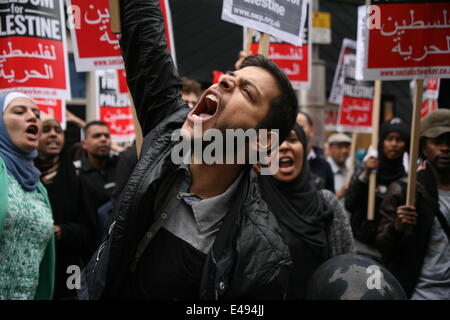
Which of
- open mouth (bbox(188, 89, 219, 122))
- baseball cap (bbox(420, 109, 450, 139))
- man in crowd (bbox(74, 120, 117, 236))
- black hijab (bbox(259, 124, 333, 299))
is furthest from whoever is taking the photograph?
man in crowd (bbox(74, 120, 117, 236))

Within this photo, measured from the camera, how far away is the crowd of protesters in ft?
5.56

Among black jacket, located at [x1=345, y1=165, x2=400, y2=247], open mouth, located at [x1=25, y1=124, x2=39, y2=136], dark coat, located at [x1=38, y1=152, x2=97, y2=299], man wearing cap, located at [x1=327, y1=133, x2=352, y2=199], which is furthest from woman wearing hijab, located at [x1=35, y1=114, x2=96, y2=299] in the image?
man wearing cap, located at [x1=327, y1=133, x2=352, y2=199]

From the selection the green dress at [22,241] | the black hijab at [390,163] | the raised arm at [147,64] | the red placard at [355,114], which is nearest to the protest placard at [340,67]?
the red placard at [355,114]

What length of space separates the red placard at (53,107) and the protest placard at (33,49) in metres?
0.09

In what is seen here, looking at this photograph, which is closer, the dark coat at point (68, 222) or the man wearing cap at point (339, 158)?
the dark coat at point (68, 222)

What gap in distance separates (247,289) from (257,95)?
623 mm

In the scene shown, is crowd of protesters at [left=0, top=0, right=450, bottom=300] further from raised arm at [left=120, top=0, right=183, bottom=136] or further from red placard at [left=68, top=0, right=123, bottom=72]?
red placard at [left=68, top=0, right=123, bottom=72]

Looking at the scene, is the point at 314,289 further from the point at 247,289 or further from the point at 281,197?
the point at 281,197

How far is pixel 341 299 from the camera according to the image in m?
1.33

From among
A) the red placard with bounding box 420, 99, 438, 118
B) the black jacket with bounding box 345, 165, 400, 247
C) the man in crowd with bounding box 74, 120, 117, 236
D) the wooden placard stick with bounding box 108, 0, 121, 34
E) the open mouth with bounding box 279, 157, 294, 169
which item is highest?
the wooden placard stick with bounding box 108, 0, 121, 34

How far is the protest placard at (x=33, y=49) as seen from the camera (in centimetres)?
398

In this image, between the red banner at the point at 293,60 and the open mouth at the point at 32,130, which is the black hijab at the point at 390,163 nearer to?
the red banner at the point at 293,60

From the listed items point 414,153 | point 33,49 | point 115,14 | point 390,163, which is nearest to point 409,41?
point 414,153

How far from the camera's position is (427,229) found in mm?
3215
